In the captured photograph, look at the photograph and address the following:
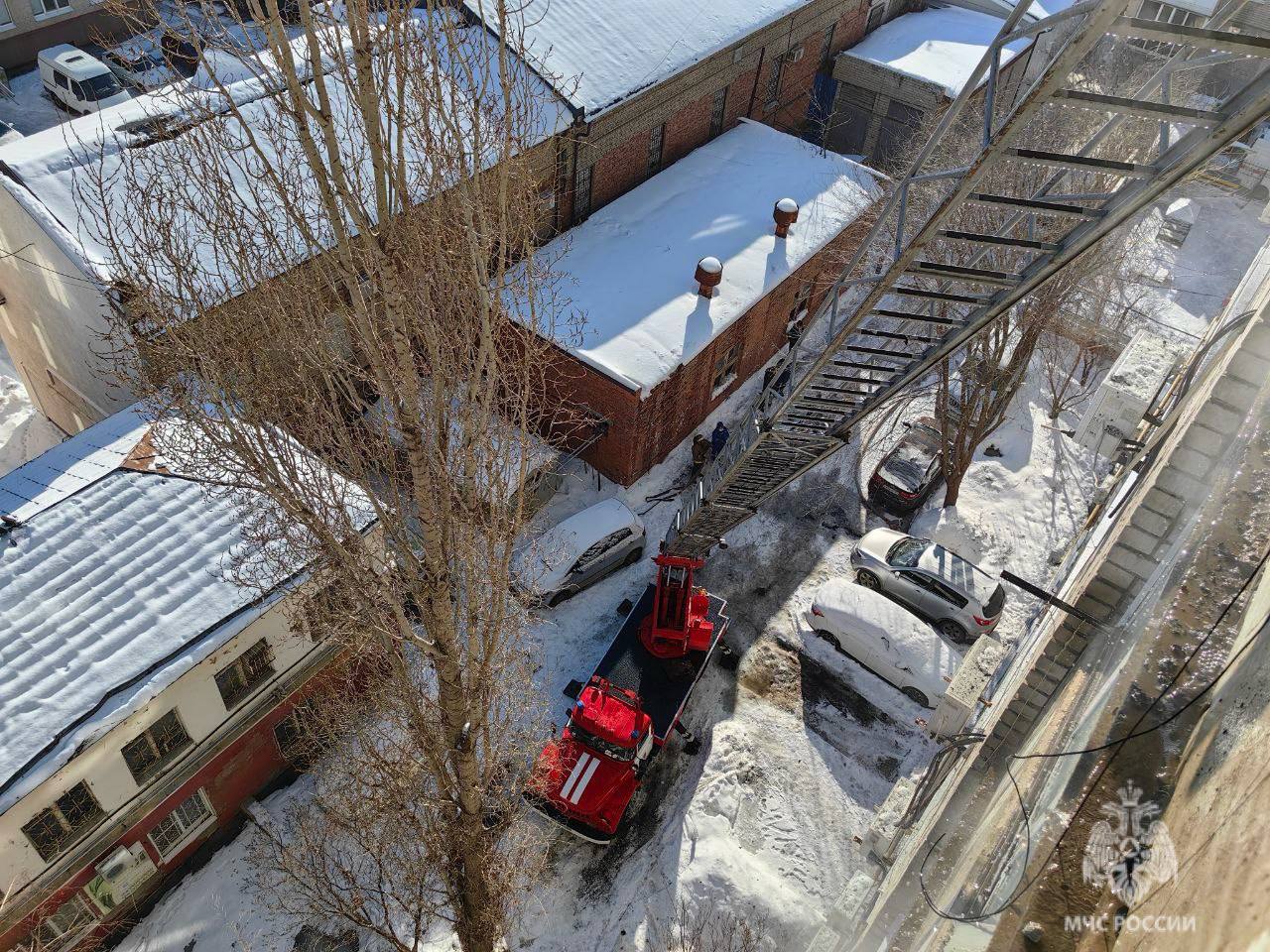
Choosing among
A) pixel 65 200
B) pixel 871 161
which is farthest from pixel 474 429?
pixel 871 161

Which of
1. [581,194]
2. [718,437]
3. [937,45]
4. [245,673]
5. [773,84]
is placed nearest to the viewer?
[245,673]

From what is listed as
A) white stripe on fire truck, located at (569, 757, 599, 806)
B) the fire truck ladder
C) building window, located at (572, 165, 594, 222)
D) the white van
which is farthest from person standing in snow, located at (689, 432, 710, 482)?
the white van

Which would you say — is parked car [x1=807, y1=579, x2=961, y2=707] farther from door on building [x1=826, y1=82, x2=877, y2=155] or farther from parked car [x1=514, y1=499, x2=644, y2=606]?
door on building [x1=826, y1=82, x2=877, y2=155]

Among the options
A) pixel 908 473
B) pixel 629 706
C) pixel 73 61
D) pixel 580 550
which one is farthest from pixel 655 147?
pixel 73 61

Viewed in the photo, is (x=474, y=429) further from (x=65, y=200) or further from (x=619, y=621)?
(x=65, y=200)

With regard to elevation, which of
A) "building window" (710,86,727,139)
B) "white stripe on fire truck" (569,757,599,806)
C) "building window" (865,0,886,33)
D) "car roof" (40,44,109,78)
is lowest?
"white stripe on fire truck" (569,757,599,806)

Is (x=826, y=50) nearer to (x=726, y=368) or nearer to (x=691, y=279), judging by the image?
(x=691, y=279)
